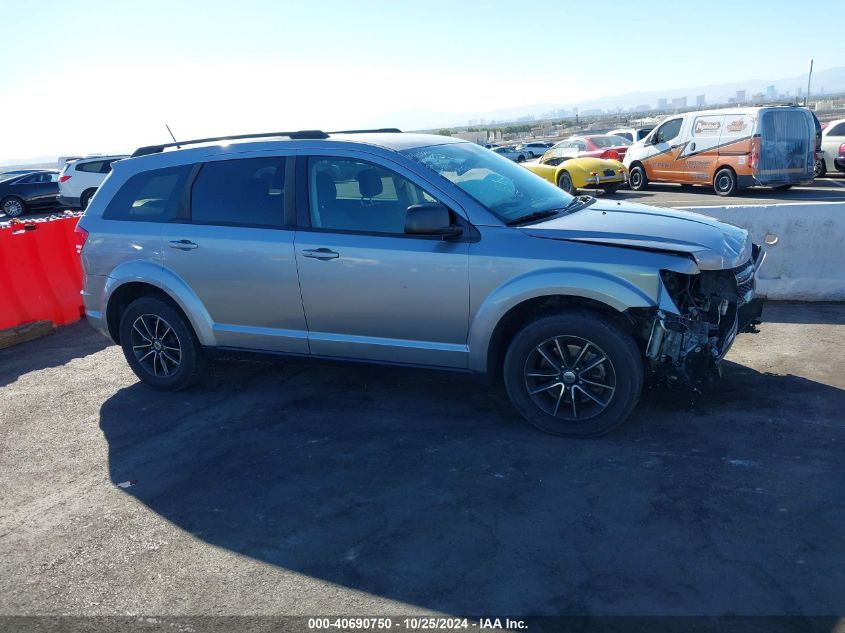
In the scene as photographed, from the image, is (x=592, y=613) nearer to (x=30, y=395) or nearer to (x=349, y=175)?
(x=349, y=175)

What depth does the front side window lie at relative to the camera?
5.05 m

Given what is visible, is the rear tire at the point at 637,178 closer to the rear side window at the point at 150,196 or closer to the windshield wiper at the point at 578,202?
the windshield wiper at the point at 578,202

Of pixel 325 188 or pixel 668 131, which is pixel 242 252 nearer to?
pixel 325 188

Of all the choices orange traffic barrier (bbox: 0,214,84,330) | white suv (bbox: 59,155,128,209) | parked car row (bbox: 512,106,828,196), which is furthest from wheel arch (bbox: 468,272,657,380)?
white suv (bbox: 59,155,128,209)

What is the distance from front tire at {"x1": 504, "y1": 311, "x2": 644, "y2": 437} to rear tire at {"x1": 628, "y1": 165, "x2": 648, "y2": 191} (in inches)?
658

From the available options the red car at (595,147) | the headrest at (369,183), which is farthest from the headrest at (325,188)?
the red car at (595,147)

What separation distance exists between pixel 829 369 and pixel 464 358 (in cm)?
286

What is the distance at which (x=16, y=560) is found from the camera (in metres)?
3.84

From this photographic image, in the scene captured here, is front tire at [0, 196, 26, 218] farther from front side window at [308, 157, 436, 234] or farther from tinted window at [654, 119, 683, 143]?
front side window at [308, 157, 436, 234]

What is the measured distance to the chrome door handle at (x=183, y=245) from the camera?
221 inches

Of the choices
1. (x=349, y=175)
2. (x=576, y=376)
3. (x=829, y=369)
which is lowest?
(x=829, y=369)

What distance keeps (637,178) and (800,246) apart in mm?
13547

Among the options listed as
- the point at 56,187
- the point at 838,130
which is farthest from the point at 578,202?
the point at 56,187

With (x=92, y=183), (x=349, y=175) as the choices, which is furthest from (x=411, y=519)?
(x=92, y=183)
